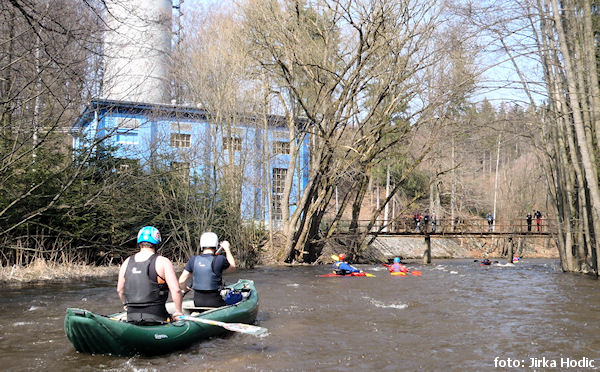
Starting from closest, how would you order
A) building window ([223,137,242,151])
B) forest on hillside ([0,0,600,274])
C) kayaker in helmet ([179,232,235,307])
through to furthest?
kayaker in helmet ([179,232,235,307])
forest on hillside ([0,0,600,274])
building window ([223,137,242,151])

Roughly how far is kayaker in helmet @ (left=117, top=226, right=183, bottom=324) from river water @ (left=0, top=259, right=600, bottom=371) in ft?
2.02

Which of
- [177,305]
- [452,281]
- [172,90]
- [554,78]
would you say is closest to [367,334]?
[177,305]

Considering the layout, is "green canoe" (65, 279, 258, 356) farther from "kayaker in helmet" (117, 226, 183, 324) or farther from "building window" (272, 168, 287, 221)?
"building window" (272, 168, 287, 221)

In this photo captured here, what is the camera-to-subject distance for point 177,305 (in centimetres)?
680

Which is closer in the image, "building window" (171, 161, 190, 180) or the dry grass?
the dry grass

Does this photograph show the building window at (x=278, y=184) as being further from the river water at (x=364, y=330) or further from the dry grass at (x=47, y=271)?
the river water at (x=364, y=330)

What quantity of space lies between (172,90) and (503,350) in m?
25.3

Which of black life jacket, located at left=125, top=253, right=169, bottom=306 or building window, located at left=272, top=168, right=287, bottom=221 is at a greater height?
building window, located at left=272, top=168, right=287, bottom=221

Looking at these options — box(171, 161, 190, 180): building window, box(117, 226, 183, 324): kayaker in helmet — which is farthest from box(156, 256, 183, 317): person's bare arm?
box(171, 161, 190, 180): building window

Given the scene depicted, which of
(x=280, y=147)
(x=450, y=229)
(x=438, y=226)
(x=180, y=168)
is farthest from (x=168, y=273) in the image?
(x=450, y=229)

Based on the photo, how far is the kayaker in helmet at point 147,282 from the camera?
251 inches

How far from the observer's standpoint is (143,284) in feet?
21.1

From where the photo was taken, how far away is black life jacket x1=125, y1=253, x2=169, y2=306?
6.38 metres

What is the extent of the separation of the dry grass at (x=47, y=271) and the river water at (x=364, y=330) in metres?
1.05
